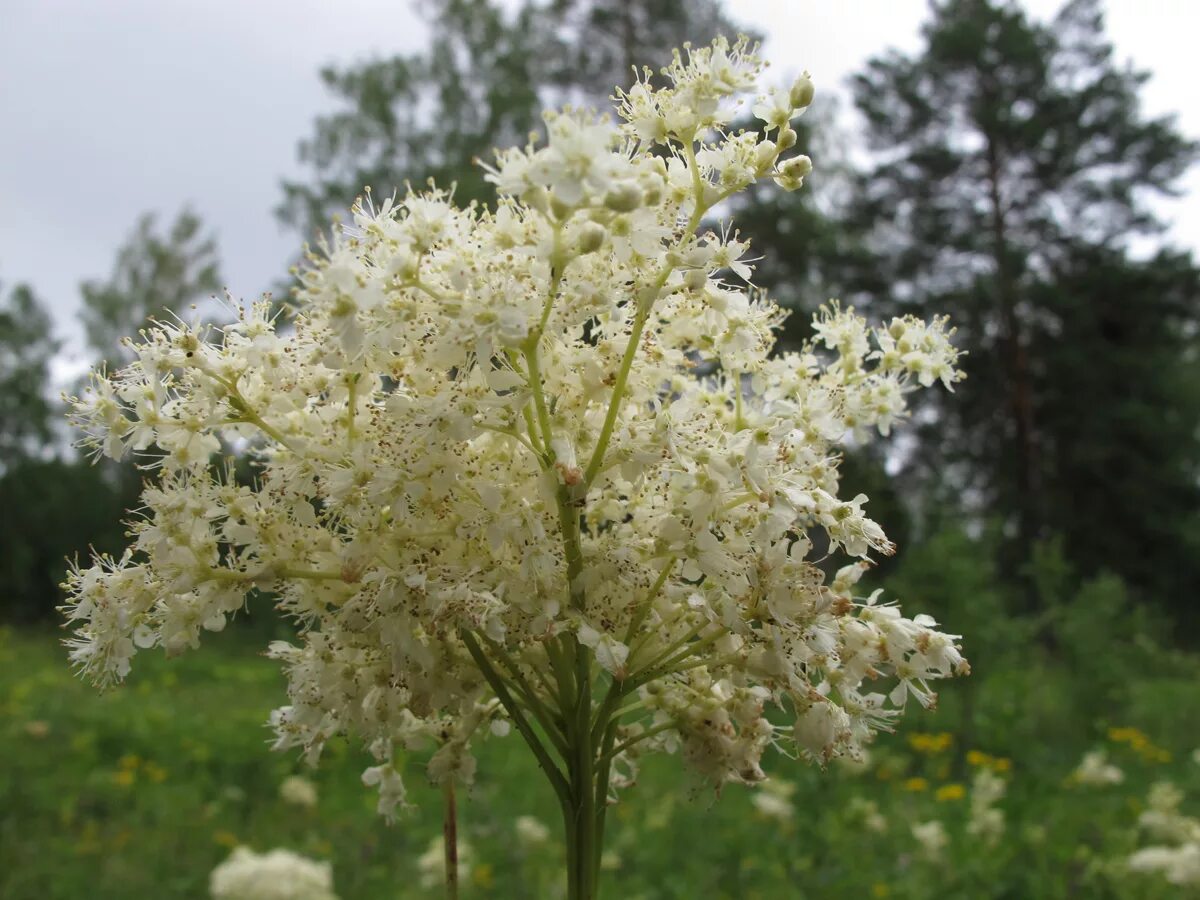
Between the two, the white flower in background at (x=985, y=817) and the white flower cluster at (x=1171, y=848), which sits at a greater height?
the white flower in background at (x=985, y=817)

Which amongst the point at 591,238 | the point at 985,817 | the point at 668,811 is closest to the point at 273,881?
A: the point at 668,811

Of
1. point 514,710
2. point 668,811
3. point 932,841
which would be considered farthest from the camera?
point 668,811

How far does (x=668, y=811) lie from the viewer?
15.1 ft

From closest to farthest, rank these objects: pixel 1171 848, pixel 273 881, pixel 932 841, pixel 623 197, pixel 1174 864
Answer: pixel 623 197
pixel 273 881
pixel 1174 864
pixel 1171 848
pixel 932 841

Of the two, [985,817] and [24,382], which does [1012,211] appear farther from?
[24,382]

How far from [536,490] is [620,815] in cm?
437

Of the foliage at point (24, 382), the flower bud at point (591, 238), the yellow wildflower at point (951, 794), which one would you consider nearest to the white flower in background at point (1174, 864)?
the yellow wildflower at point (951, 794)

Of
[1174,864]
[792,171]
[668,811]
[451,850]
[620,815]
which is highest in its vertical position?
[620,815]

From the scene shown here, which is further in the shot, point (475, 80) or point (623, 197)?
point (475, 80)

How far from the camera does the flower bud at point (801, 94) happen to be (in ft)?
3.92

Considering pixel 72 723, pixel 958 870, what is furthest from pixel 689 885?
pixel 72 723

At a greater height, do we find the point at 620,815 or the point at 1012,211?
the point at 1012,211

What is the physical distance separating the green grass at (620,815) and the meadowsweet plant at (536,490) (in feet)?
7.26

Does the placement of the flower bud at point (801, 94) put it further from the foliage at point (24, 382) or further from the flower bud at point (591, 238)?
the foliage at point (24, 382)
